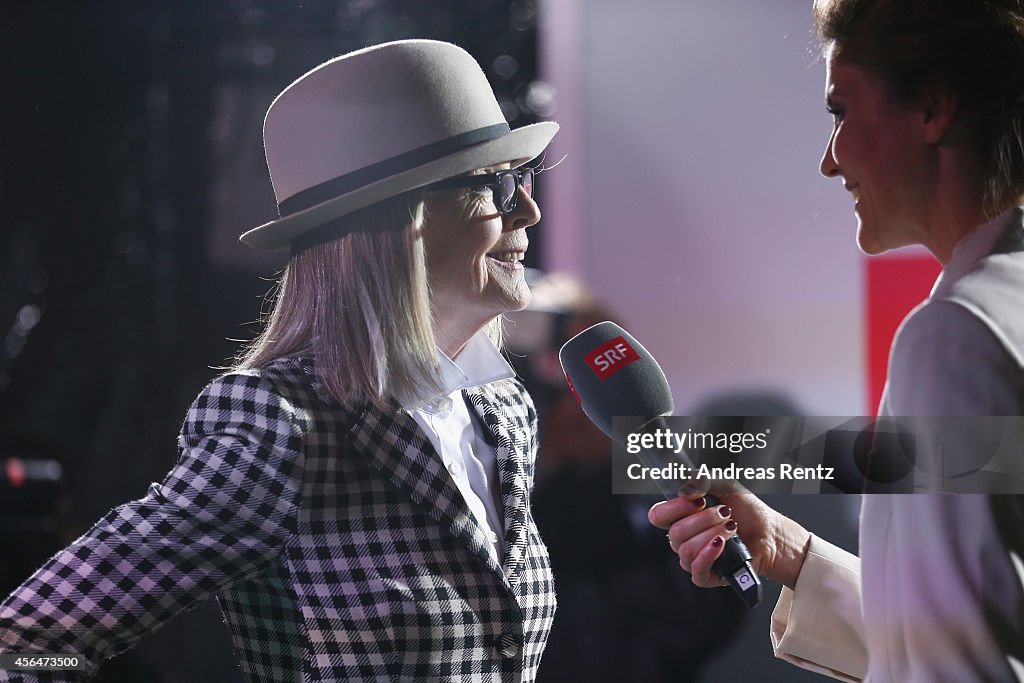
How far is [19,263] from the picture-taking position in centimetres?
155

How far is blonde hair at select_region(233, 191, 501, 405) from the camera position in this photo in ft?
4.06

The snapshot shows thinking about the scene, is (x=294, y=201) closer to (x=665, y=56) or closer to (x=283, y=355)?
(x=283, y=355)

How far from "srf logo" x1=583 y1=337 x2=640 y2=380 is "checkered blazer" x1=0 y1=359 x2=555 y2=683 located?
0.24m

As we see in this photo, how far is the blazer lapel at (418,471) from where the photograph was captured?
4.00 ft

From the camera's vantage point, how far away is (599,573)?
1.53 metres

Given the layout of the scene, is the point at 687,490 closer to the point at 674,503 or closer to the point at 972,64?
the point at 674,503

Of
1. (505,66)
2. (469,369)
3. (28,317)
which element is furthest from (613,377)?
(28,317)

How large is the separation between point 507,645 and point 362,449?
0.31 meters

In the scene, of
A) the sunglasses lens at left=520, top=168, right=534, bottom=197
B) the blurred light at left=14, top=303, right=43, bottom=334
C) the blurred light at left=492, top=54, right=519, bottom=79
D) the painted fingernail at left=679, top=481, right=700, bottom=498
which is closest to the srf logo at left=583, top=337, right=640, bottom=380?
the painted fingernail at left=679, top=481, right=700, bottom=498

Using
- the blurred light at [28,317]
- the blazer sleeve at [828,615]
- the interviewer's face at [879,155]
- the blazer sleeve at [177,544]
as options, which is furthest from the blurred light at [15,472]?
the interviewer's face at [879,155]

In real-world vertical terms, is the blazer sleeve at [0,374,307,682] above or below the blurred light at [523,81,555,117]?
below

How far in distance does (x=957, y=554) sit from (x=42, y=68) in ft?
4.94

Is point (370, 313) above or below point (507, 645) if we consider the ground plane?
above

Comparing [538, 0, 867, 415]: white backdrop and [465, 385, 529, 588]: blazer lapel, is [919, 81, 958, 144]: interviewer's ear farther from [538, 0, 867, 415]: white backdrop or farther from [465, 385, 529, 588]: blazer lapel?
[465, 385, 529, 588]: blazer lapel
